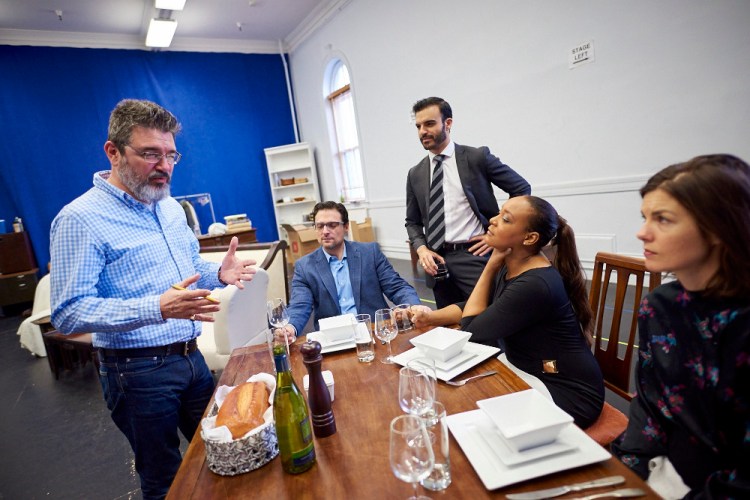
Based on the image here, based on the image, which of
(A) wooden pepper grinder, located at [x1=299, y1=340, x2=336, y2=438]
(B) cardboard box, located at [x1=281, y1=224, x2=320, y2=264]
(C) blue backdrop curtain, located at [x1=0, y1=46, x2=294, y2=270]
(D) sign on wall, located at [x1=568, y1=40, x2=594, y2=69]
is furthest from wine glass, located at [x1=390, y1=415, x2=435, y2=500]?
(C) blue backdrop curtain, located at [x1=0, y1=46, x2=294, y2=270]

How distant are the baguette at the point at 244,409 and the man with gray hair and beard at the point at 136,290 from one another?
40cm

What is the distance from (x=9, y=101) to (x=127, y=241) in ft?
26.5

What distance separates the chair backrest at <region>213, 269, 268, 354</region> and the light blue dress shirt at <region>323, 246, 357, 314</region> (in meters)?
0.66

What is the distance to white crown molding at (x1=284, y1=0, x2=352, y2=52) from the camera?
711 centimetres

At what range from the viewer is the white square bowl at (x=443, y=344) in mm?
1325

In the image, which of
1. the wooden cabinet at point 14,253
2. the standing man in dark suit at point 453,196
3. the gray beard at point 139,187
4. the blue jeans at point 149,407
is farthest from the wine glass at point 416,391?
the wooden cabinet at point 14,253

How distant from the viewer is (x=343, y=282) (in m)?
2.55

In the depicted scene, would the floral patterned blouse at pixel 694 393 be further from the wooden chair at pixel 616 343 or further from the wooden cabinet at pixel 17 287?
the wooden cabinet at pixel 17 287

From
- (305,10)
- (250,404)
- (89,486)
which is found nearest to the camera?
(250,404)

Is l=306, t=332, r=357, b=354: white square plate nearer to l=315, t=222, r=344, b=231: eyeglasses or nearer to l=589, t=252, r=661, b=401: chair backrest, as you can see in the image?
l=315, t=222, r=344, b=231: eyeglasses

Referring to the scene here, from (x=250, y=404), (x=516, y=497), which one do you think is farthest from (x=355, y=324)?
(x=516, y=497)

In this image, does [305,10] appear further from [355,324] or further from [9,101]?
[355,324]

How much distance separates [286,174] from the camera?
920 cm

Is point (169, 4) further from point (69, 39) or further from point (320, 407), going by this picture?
point (320, 407)
